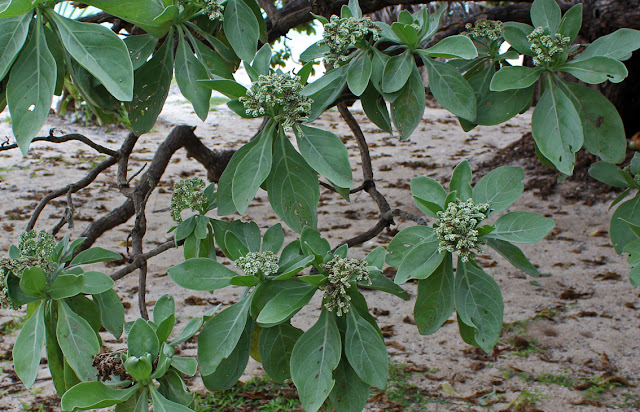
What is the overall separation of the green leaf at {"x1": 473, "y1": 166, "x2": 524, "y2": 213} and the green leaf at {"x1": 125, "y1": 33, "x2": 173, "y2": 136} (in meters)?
0.89

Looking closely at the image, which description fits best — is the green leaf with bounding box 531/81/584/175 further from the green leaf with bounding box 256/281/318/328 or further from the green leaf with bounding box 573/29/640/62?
the green leaf with bounding box 256/281/318/328

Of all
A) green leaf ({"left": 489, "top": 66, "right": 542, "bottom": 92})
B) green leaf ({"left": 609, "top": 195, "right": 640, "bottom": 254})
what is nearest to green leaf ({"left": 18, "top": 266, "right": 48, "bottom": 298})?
green leaf ({"left": 489, "top": 66, "right": 542, "bottom": 92})

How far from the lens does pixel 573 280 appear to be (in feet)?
13.1

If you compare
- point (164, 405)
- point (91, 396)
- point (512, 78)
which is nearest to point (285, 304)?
point (164, 405)

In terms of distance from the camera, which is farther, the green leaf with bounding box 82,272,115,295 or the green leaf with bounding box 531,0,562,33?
the green leaf with bounding box 531,0,562,33

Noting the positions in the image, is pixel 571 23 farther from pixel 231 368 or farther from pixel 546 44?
pixel 231 368

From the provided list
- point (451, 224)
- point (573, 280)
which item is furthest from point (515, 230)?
point (573, 280)

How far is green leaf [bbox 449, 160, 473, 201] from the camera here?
145 centimetres

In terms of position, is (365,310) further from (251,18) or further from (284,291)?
(251,18)

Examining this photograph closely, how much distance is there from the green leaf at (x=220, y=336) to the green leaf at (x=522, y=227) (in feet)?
2.05

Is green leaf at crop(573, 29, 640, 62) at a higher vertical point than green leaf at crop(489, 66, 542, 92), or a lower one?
higher

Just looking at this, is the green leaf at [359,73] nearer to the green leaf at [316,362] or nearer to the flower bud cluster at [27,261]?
the green leaf at [316,362]

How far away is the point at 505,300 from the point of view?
3.78 meters

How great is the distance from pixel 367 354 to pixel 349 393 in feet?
0.46
